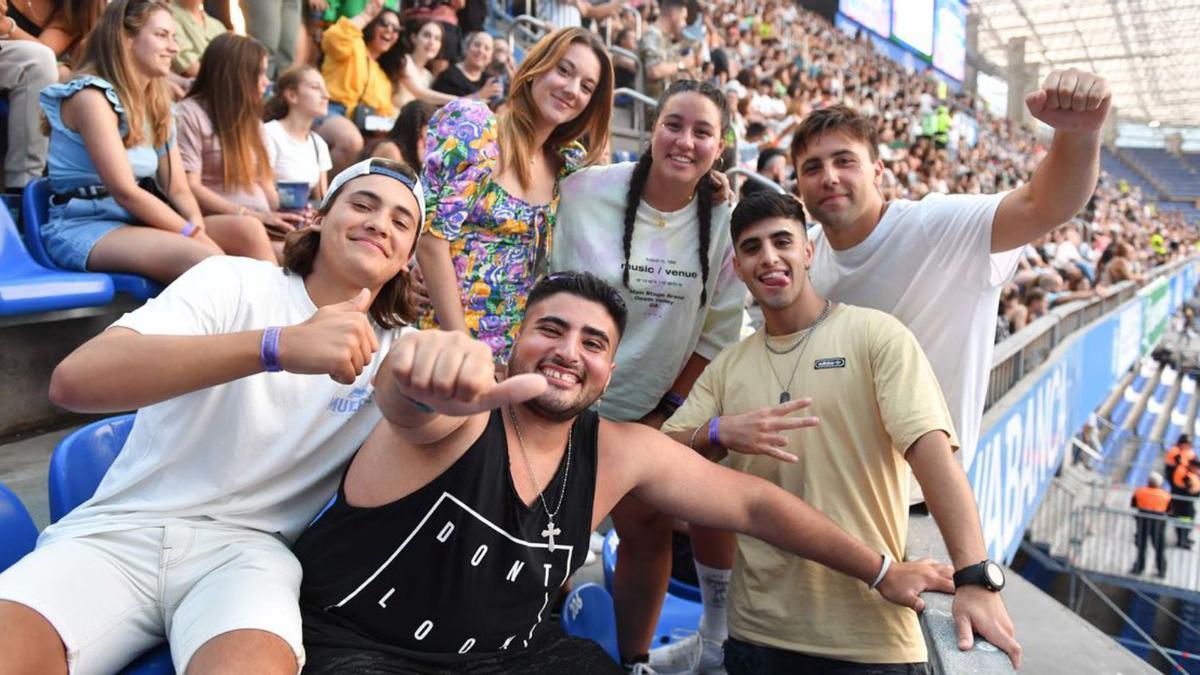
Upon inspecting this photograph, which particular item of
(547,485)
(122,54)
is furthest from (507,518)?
(122,54)

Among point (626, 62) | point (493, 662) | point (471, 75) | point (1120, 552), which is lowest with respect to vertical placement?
point (1120, 552)

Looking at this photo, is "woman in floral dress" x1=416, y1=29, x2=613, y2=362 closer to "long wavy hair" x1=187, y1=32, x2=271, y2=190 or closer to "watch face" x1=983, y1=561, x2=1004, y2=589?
"watch face" x1=983, y1=561, x2=1004, y2=589

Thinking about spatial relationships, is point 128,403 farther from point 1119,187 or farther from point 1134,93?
point 1134,93

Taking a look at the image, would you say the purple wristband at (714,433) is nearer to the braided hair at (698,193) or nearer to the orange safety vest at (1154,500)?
the braided hair at (698,193)

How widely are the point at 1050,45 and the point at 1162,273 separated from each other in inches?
976

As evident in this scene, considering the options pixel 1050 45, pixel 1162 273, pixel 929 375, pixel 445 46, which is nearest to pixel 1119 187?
pixel 1050 45

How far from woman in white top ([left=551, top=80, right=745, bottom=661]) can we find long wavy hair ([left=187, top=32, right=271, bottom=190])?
188 cm

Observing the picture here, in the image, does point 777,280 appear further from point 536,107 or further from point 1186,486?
point 1186,486

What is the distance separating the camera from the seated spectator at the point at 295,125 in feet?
13.7

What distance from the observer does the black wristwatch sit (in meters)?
1.68

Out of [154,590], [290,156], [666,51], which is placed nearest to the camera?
[154,590]

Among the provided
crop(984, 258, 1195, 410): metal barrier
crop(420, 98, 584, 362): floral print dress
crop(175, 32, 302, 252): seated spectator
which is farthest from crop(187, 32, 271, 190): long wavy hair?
crop(984, 258, 1195, 410): metal barrier

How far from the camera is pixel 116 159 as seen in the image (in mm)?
2965

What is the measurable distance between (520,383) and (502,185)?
1344 millimetres
